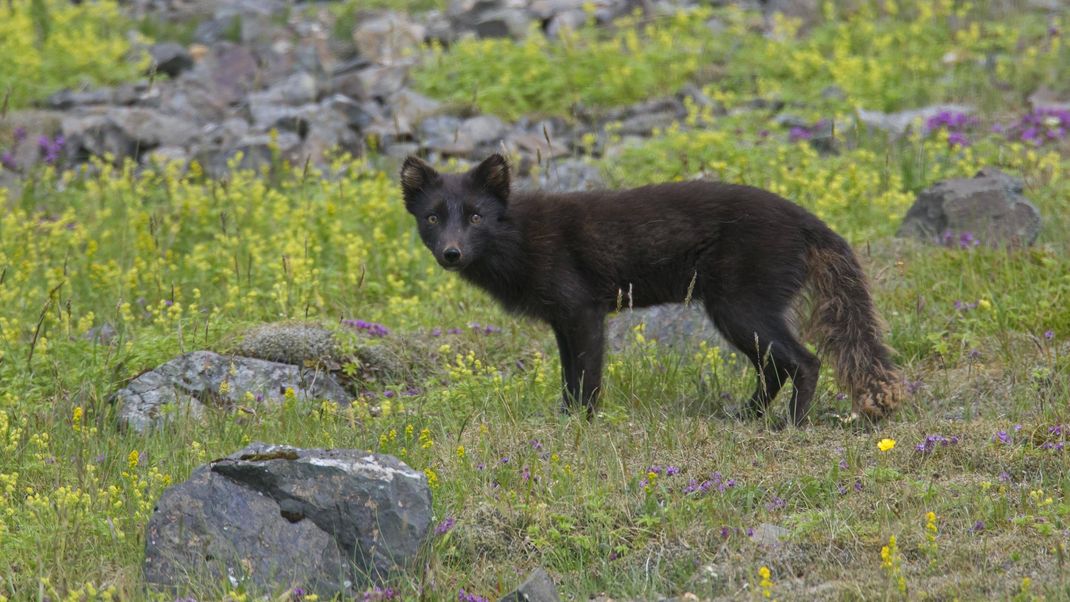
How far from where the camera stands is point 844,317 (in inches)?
258

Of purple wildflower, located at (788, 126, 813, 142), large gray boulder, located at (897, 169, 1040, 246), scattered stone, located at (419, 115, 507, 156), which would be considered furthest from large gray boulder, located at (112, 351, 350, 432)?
purple wildflower, located at (788, 126, 813, 142)

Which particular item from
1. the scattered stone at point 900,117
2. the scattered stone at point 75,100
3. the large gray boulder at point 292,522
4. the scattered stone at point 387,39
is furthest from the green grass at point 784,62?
the large gray boulder at point 292,522

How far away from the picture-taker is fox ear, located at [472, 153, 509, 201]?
694 centimetres

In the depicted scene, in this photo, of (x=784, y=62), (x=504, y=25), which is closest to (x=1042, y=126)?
(x=784, y=62)

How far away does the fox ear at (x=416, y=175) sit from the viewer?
23.3 feet

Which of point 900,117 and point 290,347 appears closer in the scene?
point 290,347

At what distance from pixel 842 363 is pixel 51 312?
14.5 ft

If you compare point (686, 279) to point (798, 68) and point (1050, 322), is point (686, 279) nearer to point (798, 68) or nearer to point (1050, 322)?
point (1050, 322)

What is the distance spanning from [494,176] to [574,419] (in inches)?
60.3

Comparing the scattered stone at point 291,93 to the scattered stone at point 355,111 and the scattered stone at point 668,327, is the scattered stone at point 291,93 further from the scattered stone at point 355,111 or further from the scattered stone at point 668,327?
the scattered stone at point 668,327

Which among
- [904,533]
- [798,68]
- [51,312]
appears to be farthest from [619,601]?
[798,68]

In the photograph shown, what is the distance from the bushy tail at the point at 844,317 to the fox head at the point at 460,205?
5.44 ft

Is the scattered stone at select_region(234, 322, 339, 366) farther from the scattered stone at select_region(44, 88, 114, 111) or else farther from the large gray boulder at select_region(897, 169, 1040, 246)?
the scattered stone at select_region(44, 88, 114, 111)

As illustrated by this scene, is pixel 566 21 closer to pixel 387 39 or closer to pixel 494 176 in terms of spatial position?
pixel 387 39
